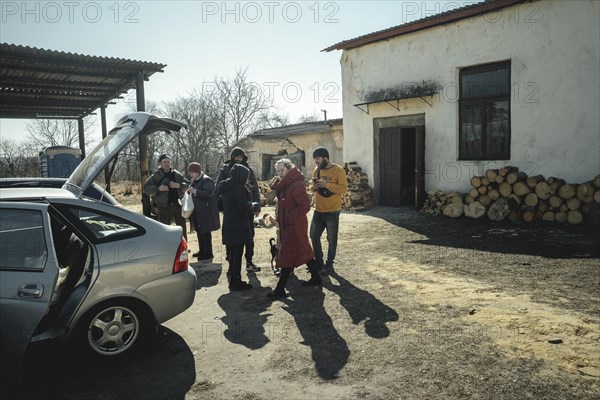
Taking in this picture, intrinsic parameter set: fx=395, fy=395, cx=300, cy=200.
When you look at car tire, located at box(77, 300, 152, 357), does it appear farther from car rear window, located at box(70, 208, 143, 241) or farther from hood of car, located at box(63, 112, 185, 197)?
hood of car, located at box(63, 112, 185, 197)

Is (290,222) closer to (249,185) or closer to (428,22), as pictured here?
(249,185)

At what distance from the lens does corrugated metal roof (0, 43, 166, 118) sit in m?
7.89

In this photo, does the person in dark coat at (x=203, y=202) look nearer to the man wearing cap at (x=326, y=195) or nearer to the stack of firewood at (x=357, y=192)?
the man wearing cap at (x=326, y=195)

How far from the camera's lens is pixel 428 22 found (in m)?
11.0

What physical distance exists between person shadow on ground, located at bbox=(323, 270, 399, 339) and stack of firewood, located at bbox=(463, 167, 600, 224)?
580 cm

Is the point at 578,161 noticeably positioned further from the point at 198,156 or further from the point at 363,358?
the point at 198,156

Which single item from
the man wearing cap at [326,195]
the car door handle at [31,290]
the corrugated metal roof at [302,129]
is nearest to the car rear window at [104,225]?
the car door handle at [31,290]

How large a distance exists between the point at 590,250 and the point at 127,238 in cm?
733

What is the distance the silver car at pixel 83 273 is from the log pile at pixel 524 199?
8314 mm

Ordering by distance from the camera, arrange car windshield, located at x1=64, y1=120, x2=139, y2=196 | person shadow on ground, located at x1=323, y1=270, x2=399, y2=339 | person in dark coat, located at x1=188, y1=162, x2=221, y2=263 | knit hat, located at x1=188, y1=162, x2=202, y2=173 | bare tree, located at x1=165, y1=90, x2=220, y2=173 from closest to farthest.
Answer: car windshield, located at x1=64, y1=120, x2=139, y2=196 → person shadow on ground, located at x1=323, y1=270, x2=399, y2=339 → person in dark coat, located at x1=188, y1=162, x2=221, y2=263 → knit hat, located at x1=188, y1=162, x2=202, y2=173 → bare tree, located at x1=165, y1=90, x2=220, y2=173

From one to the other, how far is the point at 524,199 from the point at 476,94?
310 cm

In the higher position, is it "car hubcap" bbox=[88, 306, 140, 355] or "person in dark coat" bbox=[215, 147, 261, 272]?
"person in dark coat" bbox=[215, 147, 261, 272]

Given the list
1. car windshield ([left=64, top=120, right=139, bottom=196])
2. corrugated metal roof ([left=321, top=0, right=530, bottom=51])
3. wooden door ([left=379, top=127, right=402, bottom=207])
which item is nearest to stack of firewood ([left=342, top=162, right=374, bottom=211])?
wooden door ([left=379, top=127, right=402, bottom=207])

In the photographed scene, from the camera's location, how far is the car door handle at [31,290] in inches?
116
